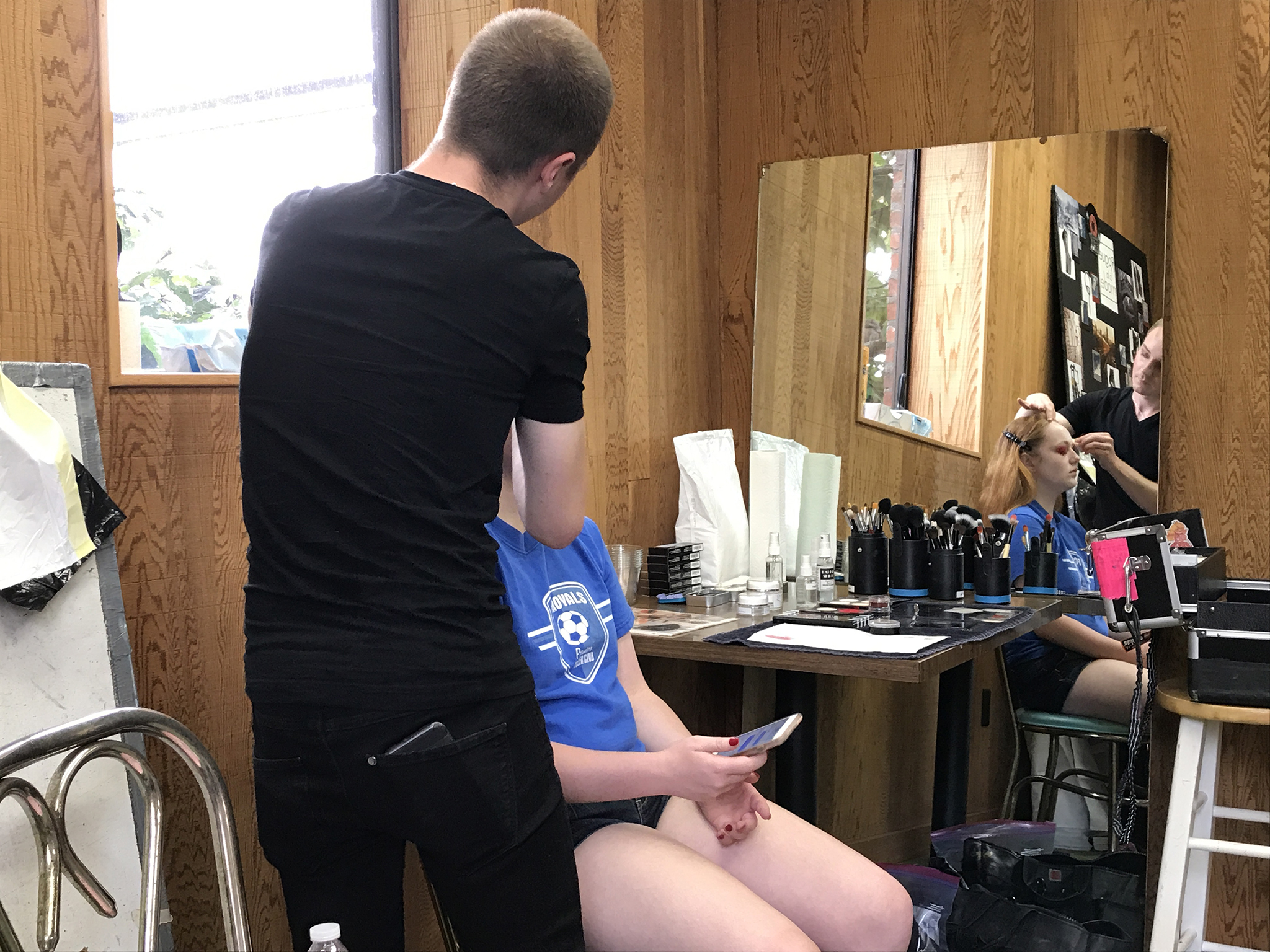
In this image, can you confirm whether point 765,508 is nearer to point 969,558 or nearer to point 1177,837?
point 969,558

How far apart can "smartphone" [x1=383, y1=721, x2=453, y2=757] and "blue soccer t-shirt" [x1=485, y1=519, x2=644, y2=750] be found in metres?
0.32

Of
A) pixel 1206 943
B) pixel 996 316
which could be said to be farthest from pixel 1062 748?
pixel 996 316

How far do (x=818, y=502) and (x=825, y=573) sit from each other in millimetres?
320

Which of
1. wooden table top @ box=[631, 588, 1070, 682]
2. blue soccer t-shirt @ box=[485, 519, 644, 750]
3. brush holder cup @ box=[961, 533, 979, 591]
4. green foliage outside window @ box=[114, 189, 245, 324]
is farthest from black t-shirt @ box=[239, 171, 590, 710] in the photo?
brush holder cup @ box=[961, 533, 979, 591]

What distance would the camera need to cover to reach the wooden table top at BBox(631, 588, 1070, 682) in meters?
1.94

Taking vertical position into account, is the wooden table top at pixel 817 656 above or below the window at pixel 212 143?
below

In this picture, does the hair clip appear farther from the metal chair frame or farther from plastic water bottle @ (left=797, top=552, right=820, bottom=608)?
the metal chair frame

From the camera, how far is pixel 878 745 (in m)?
2.94

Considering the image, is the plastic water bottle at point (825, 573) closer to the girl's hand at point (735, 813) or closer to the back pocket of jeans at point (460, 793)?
the girl's hand at point (735, 813)

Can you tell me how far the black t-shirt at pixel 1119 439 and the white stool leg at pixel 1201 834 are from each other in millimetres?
765

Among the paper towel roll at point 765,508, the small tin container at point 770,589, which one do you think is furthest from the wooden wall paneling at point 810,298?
the small tin container at point 770,589

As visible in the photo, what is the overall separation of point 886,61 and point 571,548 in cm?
192

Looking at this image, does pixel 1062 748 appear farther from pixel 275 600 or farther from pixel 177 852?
pixel 275 600

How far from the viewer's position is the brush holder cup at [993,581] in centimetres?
255
